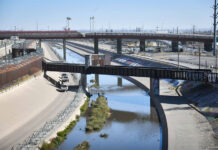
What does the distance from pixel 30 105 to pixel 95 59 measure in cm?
2456

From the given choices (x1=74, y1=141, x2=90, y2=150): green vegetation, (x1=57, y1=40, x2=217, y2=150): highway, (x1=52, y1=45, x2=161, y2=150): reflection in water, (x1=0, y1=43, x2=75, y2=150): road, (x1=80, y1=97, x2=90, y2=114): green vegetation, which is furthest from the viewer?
(x1=80, y1=97, x2=90, y2=114): green vegetation

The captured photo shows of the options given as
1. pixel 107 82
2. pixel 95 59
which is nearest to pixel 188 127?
pixel 95 59

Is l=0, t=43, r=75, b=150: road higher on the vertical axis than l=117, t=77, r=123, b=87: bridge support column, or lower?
higher

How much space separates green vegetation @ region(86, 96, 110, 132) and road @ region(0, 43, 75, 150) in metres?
4.82

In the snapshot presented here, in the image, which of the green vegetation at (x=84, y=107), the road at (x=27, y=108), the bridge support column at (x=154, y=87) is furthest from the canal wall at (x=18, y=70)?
the bridge support column at (x=154, y=87)

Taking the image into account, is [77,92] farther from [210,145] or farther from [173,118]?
[210,145]

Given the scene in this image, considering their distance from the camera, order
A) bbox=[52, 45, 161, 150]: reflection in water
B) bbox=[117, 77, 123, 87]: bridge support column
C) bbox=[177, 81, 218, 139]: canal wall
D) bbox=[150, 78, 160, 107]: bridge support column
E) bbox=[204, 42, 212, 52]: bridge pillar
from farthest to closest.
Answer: bbox=[204, 42, 212, 52]: bridge pillar, bbox=[117, 77, 123, 87]: bridge support column, bbox=[150, 78, 160, 107]: bridge support column, bbox=[177, 81, 218, 139]: canal wall, bbox=[52, 45, 161, 150]: reflection in water

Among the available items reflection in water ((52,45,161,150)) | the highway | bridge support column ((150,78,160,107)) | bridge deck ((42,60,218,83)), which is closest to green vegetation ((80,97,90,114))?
reflection in water ((52,45,161,150))

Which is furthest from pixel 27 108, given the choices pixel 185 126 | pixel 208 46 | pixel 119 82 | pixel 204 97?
pixel 208 46

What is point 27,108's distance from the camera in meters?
55.1

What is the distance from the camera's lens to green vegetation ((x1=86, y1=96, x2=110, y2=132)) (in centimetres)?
4913

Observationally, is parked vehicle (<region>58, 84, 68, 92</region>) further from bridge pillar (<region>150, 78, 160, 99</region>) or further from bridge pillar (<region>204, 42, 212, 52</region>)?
bridge pillar (<region>204, 42, 212, 52</region>)

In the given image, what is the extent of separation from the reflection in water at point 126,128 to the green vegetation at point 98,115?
0.73m

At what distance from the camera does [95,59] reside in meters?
78.6
